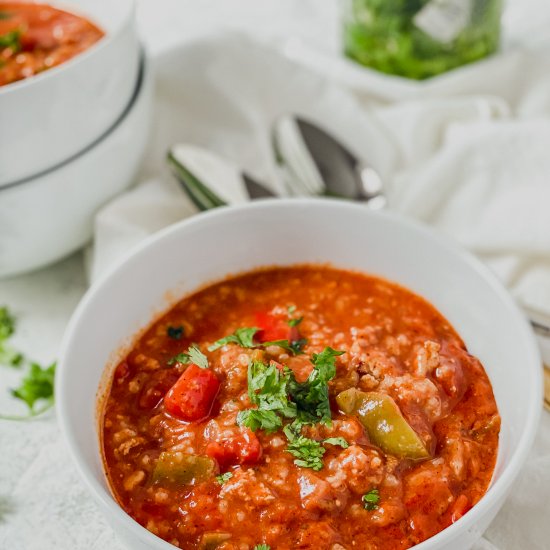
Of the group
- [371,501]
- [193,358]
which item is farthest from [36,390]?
[371,501]

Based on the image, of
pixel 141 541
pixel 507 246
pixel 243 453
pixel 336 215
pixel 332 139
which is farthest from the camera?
pixel 332 139

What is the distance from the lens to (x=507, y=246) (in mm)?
3771

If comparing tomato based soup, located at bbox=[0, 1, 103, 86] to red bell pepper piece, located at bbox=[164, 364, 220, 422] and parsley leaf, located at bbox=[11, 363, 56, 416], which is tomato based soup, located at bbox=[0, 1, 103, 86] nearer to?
parsley leaf, located at bbox=[11, 363, 56, 416]

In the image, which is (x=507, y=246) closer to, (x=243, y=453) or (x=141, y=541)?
(x=243, y=453)

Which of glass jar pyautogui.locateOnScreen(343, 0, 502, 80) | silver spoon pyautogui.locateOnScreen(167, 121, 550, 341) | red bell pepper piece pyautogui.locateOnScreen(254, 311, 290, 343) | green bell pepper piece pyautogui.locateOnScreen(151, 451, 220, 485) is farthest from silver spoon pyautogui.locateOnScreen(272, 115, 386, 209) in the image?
green bell pepper piece pyautogui.locateOnScreen(151, 451, 220, 485)

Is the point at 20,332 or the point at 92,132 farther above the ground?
the point at 92,132

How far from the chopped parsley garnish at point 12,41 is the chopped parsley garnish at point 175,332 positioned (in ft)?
4.68

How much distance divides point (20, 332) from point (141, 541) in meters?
1.51

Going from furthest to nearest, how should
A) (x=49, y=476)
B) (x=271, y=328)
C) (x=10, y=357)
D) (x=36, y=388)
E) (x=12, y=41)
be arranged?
(x=12, y=41) < (x=10, y=357) < (x=36, y=388) < (x=49, y=476) < (x=271, y=328)

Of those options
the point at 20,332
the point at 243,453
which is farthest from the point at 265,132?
the point at 243,453

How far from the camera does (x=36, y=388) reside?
3285mm

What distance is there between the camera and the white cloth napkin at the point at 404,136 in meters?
3.78

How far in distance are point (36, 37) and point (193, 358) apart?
176 centimetres

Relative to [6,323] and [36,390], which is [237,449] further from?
[6,323]
